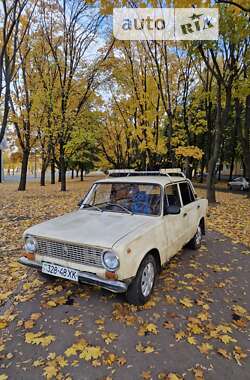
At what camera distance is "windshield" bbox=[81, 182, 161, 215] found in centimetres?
429

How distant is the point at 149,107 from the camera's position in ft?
57.4

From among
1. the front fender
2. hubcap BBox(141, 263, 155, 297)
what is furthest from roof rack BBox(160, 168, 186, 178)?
hubcap BBox(141, 263, 155, 297)

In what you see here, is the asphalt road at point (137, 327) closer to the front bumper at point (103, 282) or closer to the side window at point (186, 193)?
the front bumper at point (103, 282)

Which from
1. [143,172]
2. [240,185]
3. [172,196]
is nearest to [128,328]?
[172,196]

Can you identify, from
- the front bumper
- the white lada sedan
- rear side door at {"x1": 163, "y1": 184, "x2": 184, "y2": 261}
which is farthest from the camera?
rear side door at {"x1": 163, "y1": 184, "x2": 184, "y2": 261}

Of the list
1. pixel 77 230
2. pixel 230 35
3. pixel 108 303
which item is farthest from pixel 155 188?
pixel 230 35

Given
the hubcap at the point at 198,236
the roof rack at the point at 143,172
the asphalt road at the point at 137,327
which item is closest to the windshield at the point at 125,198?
the roof rack at the point at 143,172

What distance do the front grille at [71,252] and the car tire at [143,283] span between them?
1.88 feet

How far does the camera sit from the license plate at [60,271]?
11.0 ft

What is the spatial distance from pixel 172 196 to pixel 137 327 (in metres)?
2.40

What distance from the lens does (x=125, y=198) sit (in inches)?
178

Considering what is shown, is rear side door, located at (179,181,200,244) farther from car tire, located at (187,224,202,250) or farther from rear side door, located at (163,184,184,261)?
car tire, located at (187,224,202,250)

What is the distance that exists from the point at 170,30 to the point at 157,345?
11854mm

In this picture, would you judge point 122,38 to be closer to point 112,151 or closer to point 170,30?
point 170,30
